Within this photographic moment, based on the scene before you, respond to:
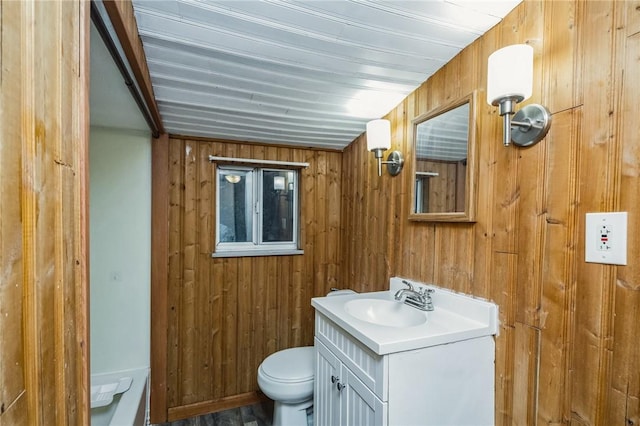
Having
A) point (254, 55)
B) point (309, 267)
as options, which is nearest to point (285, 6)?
point (254, 55)

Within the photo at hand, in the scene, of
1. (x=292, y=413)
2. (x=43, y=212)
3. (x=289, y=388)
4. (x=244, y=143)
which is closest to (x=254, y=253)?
(x=244, y=143)

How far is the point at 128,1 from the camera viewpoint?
98cm

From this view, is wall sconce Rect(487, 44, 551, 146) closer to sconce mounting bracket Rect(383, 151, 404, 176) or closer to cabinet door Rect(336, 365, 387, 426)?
sconce mounting bracket Rect(383, 151, 404, 176)

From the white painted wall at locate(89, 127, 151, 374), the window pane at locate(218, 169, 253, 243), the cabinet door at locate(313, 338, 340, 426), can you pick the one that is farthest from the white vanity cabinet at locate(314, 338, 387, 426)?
the white painted wall at locate(89, 127, 151, 374)

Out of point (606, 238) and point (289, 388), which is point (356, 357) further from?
point (606, 238)

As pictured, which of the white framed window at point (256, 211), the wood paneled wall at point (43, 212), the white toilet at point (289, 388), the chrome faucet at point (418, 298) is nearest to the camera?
the wood paneled wall at point (43, 212)

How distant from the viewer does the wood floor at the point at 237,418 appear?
2.15 meters

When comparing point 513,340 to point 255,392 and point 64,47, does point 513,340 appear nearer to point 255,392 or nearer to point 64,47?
point 64,47

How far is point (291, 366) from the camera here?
190 cm

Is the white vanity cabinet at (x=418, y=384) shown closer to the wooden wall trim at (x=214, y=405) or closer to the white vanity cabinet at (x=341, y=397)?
the white vanity cabinet at (x=341, y=397)

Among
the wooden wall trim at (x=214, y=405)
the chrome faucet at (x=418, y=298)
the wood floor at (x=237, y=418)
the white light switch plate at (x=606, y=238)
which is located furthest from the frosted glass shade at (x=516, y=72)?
the wooden wall trim at (x=214, y=405)

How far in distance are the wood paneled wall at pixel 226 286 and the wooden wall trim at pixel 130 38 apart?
890mm

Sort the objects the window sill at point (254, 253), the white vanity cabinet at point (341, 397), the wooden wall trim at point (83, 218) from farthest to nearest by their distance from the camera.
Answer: the window sill at point (254, 253), the white vanity cabinet at point (341, 397), the wooden wall trim at point (83, 218)

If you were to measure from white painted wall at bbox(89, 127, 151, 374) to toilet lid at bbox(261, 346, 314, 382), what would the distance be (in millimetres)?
931
